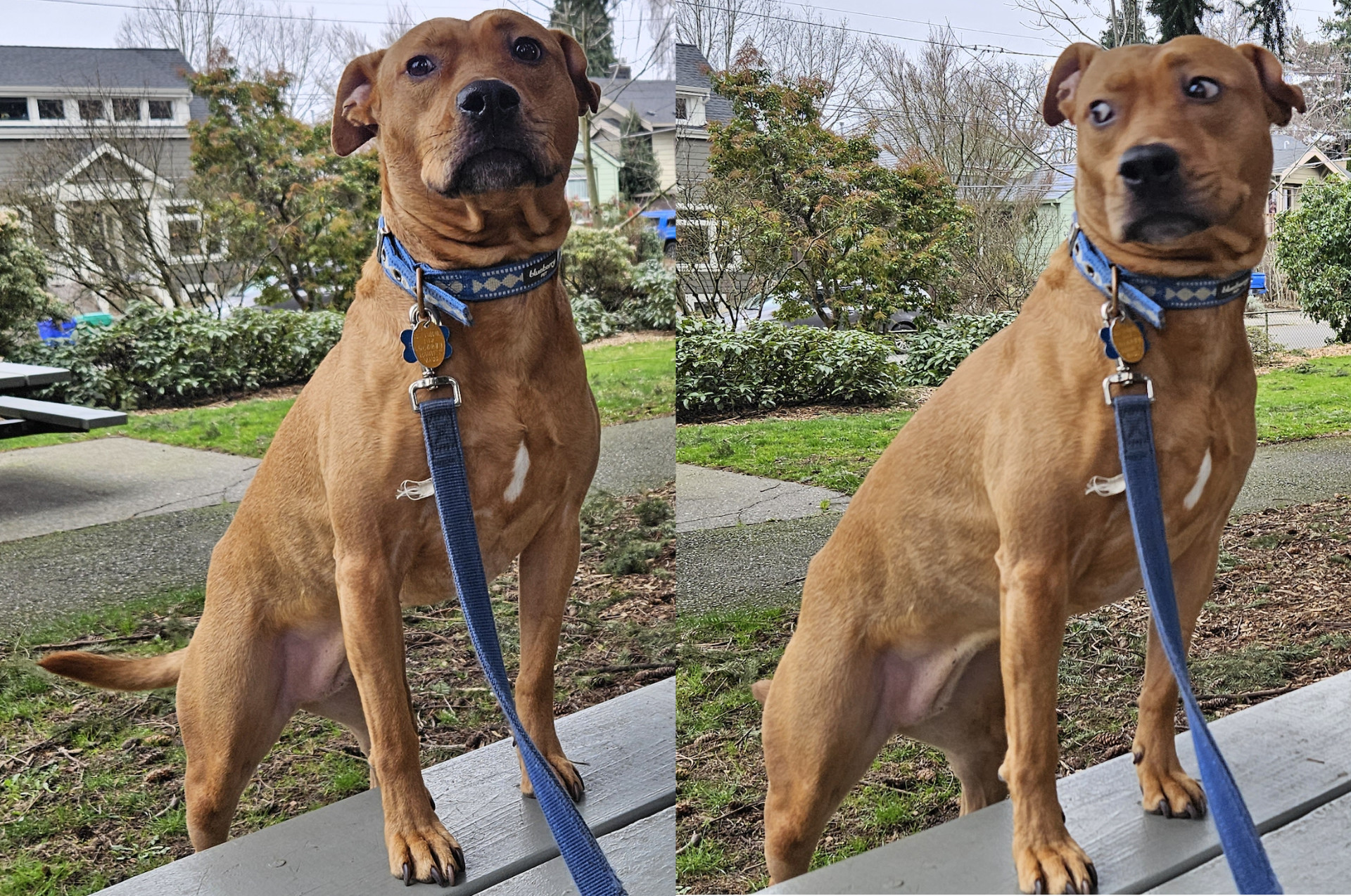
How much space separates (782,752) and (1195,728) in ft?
2.22

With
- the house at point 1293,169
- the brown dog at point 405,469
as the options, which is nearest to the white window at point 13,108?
the brown dog at point 405,469

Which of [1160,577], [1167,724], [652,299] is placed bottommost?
[1167,724]

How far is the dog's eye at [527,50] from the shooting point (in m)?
1.35

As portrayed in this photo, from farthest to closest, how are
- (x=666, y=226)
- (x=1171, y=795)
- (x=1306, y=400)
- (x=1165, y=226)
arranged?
(x=1306, y=400)
(x=666, y=226)
(x=1171, y=795)
(x=1165, y=226)

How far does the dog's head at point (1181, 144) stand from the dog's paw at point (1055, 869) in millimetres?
862

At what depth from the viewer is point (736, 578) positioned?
6.73 feet

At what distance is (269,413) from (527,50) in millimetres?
1302

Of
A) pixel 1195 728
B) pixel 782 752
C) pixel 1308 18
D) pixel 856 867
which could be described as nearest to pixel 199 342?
pixel 782 752

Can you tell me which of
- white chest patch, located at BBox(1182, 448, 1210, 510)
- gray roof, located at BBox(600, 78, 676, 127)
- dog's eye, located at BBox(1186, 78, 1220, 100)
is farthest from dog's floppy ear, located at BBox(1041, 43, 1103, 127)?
gray roof, located at BBox(600, 78, 676, 127)

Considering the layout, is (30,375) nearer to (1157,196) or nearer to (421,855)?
(421,855)

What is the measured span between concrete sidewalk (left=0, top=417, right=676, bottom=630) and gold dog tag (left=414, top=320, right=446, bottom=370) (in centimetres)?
94

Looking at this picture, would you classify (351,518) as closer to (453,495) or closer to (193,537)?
(453,495)

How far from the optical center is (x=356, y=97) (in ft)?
4.69

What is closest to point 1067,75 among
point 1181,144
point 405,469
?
point 1181,144
